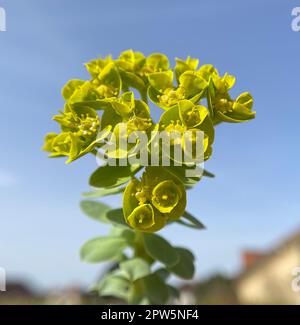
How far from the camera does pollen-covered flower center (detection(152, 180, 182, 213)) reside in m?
1.13

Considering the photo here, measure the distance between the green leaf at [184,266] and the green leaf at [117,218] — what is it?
250 mm

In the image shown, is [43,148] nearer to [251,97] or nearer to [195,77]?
[195,77]

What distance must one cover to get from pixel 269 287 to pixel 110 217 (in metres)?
15.1

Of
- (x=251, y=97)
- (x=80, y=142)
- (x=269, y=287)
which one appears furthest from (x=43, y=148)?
(x=269, y=287)

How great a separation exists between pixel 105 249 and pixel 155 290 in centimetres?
22

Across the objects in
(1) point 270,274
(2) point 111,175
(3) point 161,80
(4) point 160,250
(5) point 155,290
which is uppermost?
(1) point 270,274

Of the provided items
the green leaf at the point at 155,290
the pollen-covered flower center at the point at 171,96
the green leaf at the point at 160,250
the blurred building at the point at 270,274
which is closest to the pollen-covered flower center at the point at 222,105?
the pollen-covered flower center at the point at 171,96

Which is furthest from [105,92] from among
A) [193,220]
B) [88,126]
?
[193,220]

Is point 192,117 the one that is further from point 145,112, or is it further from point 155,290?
point 155,290

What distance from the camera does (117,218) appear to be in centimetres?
131

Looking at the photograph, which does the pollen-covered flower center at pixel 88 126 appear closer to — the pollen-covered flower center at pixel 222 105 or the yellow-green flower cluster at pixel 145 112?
the yellow-green flower cluster at pixel 145 112

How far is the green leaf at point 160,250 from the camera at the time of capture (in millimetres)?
1336

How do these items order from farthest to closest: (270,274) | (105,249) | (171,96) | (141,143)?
(270,274) < (105,249) < (171,96) < (141,143)

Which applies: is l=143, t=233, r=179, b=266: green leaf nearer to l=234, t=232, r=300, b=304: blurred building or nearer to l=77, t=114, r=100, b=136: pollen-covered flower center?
l=77, t=114, r=100, b=136: pollen-covered flower center
